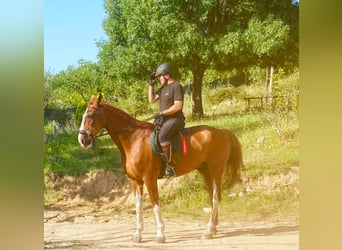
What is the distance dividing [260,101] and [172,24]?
1.87 feet

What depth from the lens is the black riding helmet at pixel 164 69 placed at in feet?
9.00

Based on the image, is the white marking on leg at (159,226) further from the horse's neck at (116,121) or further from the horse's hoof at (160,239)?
the horse's neck at (116,121)

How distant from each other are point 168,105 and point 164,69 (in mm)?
177

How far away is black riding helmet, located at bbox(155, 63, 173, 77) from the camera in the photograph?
9.00 feet

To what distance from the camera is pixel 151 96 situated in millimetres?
2748

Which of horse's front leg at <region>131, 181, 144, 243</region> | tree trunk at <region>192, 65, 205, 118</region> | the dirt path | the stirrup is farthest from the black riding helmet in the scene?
the dirt path

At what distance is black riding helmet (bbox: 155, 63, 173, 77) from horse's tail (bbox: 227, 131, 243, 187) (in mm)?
422

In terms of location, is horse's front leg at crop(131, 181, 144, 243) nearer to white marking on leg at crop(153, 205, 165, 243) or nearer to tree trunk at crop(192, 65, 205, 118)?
white marking on leg at crop(153, 205, 165, 243)

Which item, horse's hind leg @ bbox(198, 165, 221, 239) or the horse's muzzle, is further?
the horse's muzzle

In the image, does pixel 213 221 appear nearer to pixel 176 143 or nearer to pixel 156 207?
pixel 156 207

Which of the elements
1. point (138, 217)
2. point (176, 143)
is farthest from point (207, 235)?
point (176, 143)

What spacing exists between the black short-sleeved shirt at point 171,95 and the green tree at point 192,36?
0.07 m

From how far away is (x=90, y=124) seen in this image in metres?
2.81
